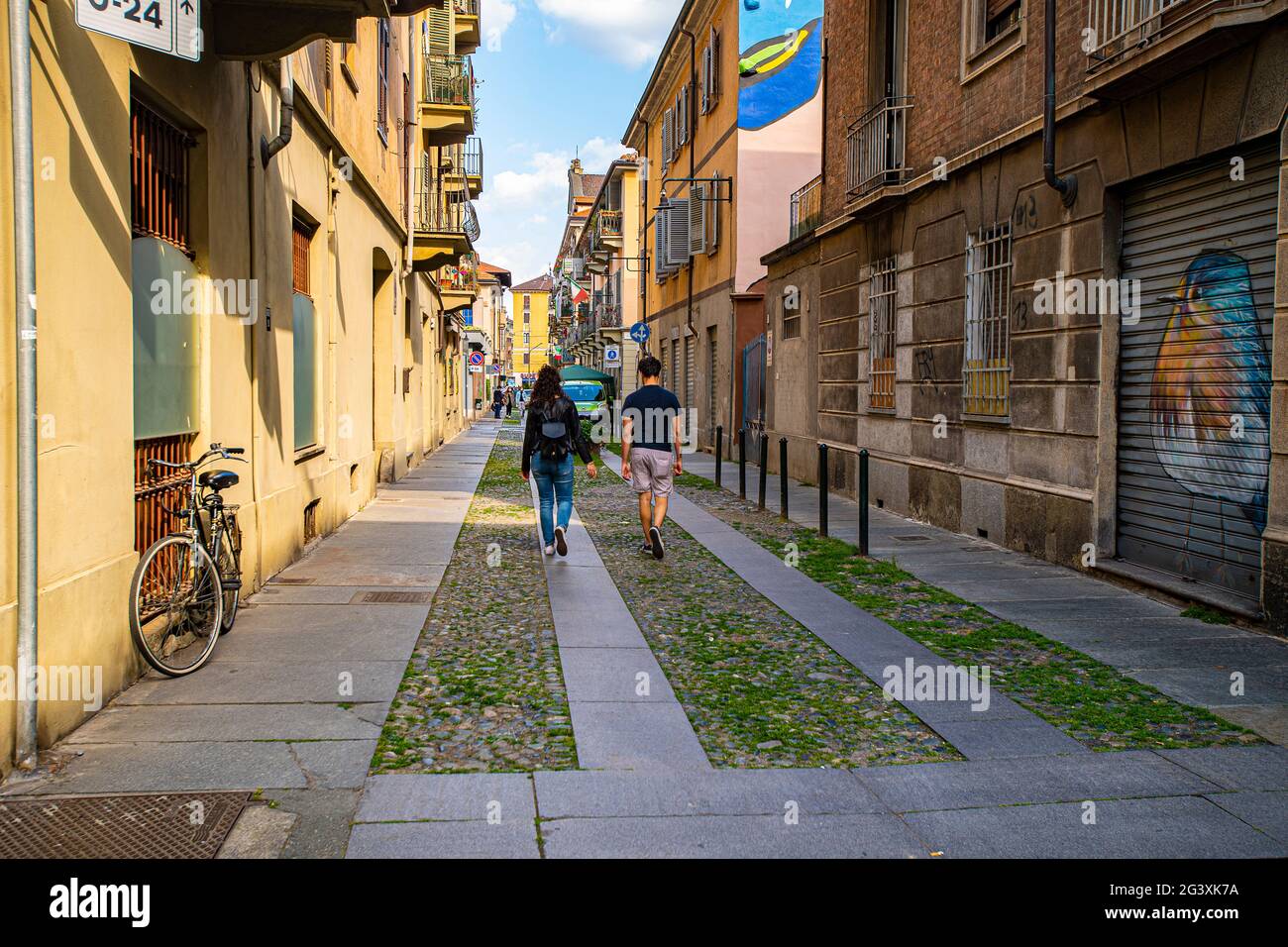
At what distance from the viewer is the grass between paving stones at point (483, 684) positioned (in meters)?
4.85

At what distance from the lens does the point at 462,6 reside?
2681 centimetres

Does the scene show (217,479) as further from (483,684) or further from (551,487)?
(551,487)

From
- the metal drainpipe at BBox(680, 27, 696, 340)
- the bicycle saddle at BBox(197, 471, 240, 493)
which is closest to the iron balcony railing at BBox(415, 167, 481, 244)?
the metal drainpipe at BBox(680, 27, 696, 340)

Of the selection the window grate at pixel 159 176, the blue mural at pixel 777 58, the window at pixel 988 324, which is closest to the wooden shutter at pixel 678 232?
the blue mural at pixel 777 58

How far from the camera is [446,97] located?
22438 millimetres

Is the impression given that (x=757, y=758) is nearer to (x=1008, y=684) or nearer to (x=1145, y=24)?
(x=1008, y=684)

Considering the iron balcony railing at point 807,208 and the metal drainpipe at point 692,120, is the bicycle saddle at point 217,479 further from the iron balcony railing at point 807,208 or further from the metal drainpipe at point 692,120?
the metal drainpipe at point 692,120

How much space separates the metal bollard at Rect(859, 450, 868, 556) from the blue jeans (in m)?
2.72

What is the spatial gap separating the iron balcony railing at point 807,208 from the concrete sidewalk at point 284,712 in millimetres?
12278

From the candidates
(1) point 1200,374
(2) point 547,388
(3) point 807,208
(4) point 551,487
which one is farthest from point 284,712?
(3) point 807,208

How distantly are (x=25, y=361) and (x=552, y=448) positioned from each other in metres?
6.14

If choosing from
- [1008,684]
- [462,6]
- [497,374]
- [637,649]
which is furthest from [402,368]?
[497,374]

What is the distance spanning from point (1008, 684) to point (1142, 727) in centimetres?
87

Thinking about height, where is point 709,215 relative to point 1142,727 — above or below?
above
